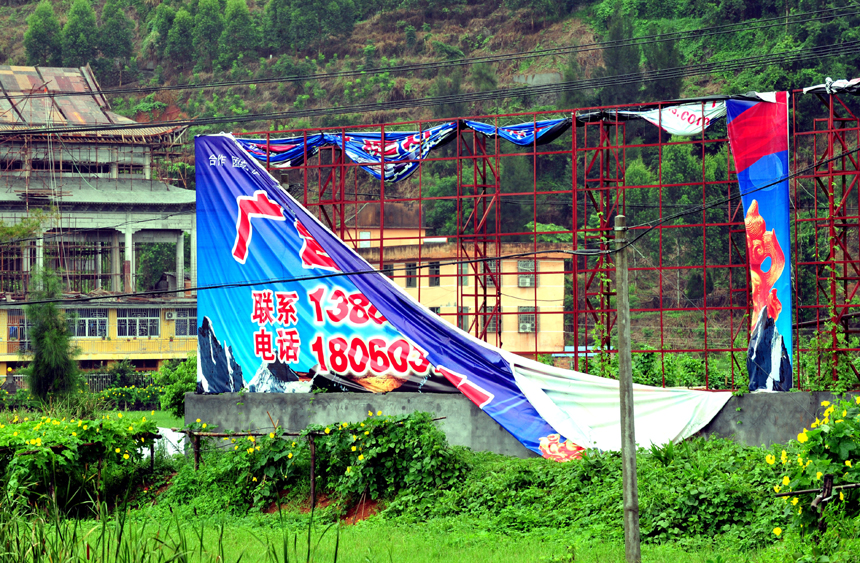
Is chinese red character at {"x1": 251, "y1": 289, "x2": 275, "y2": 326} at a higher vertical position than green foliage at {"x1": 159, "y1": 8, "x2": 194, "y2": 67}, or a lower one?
lower

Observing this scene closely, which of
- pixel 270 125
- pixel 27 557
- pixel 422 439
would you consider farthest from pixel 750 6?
pixel 27 557

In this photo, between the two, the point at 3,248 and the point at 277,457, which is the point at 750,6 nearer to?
the point at 3,248

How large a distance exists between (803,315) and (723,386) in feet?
74.6

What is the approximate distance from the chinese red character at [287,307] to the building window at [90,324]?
26011mm

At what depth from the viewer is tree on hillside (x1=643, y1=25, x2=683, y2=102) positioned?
51250 millimetres

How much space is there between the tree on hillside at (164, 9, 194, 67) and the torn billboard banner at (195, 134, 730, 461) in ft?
185

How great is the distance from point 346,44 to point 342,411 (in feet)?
185

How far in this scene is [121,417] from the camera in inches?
629

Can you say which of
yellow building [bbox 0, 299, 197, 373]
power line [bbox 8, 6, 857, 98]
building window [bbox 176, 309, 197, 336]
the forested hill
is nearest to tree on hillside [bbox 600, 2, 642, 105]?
the forested hill

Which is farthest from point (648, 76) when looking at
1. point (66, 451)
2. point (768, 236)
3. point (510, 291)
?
point (66, 451)

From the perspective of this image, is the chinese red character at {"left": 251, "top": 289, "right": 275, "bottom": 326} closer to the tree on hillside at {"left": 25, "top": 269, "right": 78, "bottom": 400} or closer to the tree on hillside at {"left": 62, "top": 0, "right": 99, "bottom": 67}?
the tree on hillside at {"left": 25, "top": 269, "right": 78, "bottom": 400}

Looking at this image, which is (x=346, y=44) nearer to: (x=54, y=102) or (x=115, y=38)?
(x=115, y=38)

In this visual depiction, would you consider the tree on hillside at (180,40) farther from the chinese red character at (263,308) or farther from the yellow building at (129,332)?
the chinese red character at (263,308)

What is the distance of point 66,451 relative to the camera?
1420 cm
